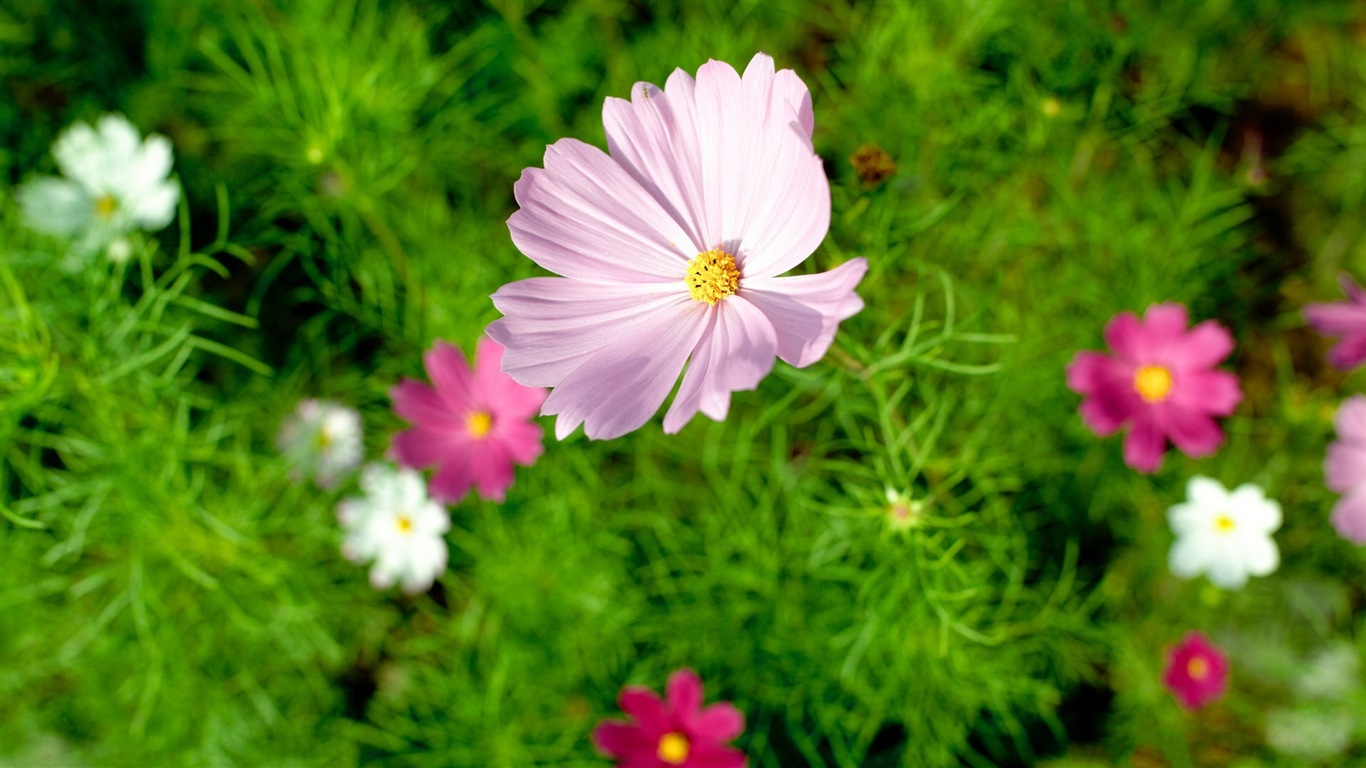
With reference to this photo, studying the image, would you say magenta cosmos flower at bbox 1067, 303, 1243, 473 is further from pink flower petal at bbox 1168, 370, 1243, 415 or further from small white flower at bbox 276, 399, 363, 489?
small white flower at bbox 276, 399, 363, 489

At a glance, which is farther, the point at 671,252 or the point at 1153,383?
the point at 1153,383

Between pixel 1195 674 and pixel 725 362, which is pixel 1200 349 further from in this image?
pixel 725 362

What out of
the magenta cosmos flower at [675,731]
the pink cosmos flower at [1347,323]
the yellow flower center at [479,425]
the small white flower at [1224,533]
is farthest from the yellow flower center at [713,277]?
the pink cosmos flower at [1347,323]

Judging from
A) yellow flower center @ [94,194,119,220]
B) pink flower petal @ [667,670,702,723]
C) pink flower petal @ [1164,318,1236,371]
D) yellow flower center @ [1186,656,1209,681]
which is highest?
yellow flower center @ [94,194,119,220]

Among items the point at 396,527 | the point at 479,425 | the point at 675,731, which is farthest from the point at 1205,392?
the point at 396,527

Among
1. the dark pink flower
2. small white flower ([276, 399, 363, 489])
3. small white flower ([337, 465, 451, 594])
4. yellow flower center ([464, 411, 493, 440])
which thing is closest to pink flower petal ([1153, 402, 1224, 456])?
the dark pink flower

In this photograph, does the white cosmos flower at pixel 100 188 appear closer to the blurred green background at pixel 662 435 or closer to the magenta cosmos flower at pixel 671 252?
the blurred green background at pixel 662 435
